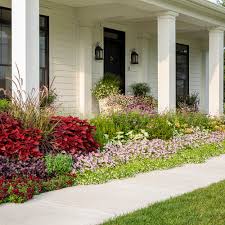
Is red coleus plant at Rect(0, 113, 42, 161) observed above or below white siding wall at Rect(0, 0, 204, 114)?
below

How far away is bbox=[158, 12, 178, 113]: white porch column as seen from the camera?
520 inches

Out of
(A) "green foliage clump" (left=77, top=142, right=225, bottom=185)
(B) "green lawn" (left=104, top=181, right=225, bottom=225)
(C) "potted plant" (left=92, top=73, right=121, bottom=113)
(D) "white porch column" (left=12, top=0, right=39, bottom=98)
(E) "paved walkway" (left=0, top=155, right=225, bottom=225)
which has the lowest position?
(E) "paved walkway" (left=0, top=155, right=225, bottom=225)

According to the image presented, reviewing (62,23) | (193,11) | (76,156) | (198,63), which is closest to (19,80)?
(76,156)

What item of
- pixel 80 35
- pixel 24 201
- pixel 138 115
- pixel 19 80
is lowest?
pixel 24 201

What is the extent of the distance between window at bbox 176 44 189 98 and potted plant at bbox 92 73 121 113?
5375mm

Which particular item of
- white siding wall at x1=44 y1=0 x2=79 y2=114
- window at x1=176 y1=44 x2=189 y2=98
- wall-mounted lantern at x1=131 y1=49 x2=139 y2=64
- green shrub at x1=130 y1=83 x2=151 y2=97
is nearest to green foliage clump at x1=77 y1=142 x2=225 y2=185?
white siding wall at x1=44 y1=0 x2=79 y2=114

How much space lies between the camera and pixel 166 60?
13258mm

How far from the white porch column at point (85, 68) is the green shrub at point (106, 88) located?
23 cm

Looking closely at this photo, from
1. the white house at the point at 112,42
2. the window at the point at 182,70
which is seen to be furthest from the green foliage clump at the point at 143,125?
the window at the point at 182,70

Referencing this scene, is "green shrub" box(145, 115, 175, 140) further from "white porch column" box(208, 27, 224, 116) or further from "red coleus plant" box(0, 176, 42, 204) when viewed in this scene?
"white porch column" box(208, 27, 224, 116)

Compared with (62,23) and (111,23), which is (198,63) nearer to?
(111,23)

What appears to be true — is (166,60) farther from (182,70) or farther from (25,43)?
(182,70)

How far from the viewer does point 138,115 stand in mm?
11312

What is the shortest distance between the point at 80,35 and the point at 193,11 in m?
3.24
